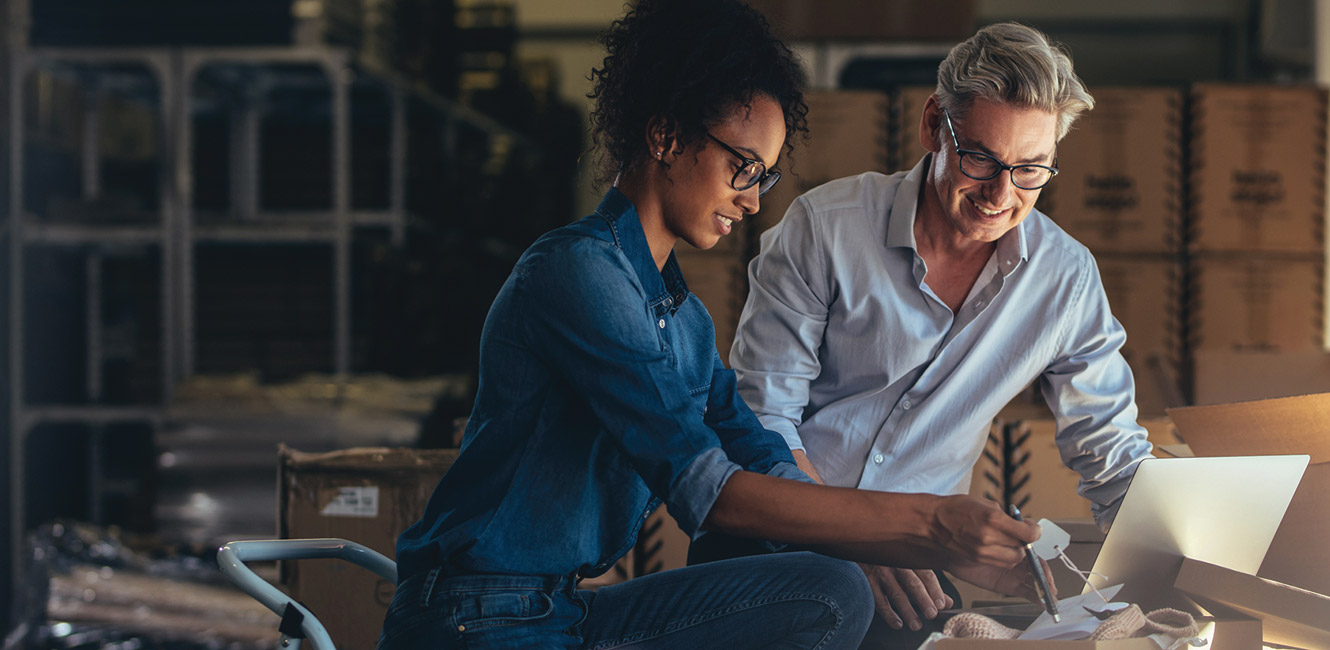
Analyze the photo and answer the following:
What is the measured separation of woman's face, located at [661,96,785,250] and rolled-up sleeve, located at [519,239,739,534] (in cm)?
16

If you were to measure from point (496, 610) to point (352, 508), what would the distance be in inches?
49.3

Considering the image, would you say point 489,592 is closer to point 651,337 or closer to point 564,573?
point 564,573

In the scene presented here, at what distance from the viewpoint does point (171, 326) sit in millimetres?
3822

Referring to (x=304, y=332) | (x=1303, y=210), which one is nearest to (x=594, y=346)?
(x=1303, y=210)

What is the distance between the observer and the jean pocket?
1.10 meters

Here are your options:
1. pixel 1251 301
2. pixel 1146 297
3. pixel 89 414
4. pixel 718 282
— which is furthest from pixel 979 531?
pixel 89 414

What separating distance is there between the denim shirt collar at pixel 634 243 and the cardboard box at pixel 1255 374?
2.36 meters

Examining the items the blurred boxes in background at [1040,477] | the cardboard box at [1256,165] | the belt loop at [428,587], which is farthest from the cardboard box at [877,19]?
the belt loop at [428,587]

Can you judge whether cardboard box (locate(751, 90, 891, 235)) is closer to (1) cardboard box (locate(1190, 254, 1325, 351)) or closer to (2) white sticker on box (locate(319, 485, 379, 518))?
(1) cardboard box (locate(1190, 254, 1325, 351))

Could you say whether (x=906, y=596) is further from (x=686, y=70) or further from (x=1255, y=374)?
(x=1255, y=374)

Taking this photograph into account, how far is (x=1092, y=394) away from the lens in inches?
70.1

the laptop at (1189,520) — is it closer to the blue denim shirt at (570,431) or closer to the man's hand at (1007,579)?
the man's hand at (1007,579)

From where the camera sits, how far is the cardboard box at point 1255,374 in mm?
3004

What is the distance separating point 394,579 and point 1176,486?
0.95 m
